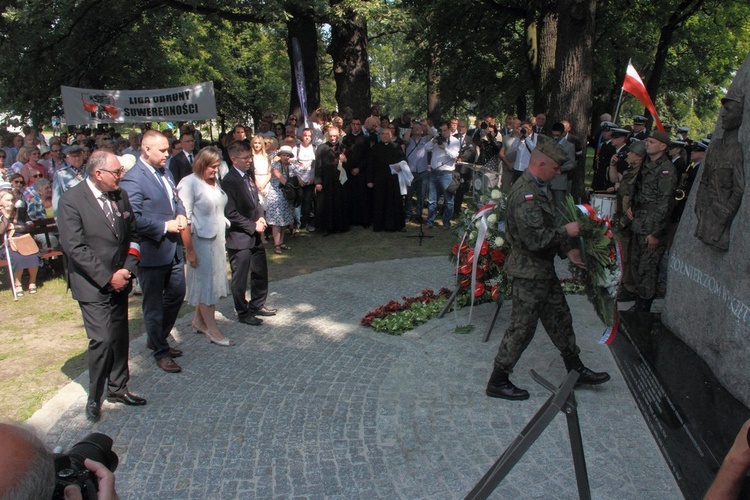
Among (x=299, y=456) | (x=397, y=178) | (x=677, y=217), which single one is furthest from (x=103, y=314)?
(x=397, y=178)

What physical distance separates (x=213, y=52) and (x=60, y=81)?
14.6m

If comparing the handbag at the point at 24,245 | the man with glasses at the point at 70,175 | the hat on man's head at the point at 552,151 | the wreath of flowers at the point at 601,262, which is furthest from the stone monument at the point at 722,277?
the handbag at the point at 24,245

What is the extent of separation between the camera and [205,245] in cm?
605

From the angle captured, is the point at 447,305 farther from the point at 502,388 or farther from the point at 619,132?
the point at 619,132

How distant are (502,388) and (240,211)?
3.39m

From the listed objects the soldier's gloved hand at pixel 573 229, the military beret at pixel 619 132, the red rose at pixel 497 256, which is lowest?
the red rose at pixel 497 256

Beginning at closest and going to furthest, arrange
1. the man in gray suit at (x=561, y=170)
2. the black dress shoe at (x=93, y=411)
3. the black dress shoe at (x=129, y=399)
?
the black dress shoe at (x=93, y=411) < the black dress shoe at (x=129, y=399) < the man in gray suit at (x=561, y=170)

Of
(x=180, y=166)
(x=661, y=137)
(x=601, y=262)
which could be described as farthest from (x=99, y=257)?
(x=661, y=137)

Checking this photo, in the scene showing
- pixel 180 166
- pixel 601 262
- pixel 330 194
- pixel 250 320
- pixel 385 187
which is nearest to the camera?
pixel 601 262

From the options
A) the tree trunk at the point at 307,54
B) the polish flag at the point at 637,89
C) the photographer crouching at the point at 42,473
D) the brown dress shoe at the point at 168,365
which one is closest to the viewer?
the photographer crouching at the point at 42,473

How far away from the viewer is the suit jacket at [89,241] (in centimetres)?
451

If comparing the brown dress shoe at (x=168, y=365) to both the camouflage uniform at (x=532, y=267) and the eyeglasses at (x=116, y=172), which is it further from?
the camouflage uniform at (x=532, y=267)

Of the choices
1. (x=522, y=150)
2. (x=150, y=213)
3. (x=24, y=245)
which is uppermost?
(x=522, y=150)

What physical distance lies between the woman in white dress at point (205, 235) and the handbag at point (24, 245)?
3.65 m
